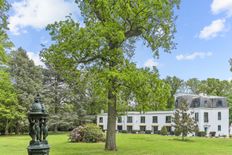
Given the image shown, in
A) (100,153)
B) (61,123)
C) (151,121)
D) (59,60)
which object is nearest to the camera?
(100,153)

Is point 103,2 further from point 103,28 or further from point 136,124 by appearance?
point 136,124

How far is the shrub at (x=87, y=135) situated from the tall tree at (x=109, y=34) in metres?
7.55

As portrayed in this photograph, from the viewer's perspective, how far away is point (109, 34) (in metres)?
18.4

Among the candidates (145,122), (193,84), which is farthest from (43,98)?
(193,84)

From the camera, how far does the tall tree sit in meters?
18.5

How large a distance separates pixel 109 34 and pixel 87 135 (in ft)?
39.7

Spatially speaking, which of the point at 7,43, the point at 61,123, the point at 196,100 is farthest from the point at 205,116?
the point at 7,43

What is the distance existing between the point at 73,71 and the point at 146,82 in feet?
15.0

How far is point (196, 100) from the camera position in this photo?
193ft

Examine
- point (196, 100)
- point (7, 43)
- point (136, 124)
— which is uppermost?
point (7, 43)

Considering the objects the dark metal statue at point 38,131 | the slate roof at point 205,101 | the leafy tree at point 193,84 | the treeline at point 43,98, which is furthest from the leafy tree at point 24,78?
the dark metal statue at point 38,131

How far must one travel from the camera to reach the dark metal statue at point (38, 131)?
605 centimetres

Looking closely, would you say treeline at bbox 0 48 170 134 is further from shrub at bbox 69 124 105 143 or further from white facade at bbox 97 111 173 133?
white facade at bbox 97 111 173 133

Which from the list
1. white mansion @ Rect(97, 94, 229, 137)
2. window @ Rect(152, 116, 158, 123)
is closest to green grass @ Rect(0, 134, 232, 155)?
white mansion @ Rect(97, 94, 229, 137)
